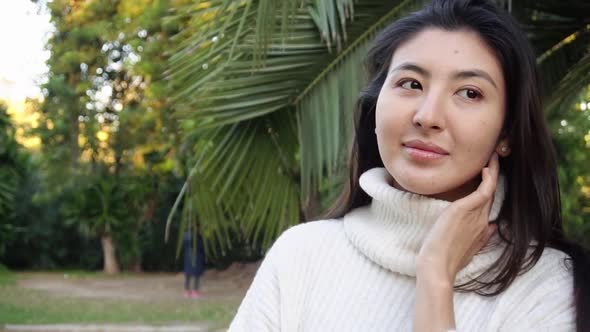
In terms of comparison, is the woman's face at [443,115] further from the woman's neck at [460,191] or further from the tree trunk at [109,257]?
the tree trunk at [109,257]

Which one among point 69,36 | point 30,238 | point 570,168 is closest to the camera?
point 570,168

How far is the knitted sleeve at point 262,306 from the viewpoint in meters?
1.42

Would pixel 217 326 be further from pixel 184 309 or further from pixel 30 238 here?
pixel 30 238

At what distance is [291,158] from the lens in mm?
3615

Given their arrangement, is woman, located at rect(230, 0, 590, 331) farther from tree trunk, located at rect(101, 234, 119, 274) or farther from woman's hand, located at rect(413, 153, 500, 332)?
tree trunk, located at rect(101, 234, 119, 274)

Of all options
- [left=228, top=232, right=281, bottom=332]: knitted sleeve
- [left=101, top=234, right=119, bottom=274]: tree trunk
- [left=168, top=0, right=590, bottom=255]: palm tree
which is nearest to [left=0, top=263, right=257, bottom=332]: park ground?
[left=101, top=234, right=119, bottom=274]: tree trunk

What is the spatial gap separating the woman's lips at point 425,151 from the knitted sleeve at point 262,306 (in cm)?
33

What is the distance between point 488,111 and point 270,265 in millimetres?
454

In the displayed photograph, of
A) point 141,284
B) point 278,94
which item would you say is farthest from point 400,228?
point 141,284

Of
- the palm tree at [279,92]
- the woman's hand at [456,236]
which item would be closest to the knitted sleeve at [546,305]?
the woman's hand at [456,236]

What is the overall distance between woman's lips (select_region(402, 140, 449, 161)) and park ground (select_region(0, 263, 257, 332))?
356 inches

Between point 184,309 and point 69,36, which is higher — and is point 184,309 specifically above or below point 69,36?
below

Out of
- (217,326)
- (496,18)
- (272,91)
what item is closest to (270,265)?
(496,18)

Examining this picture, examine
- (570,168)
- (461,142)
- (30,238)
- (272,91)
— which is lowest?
(30,238)
